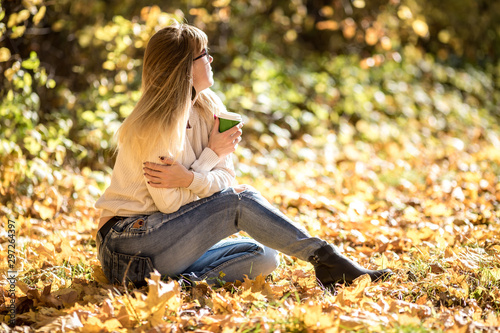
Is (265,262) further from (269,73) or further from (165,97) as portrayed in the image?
(269,73)

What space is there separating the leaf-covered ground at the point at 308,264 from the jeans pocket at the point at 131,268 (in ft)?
0.18

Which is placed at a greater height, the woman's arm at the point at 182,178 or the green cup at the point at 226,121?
the green cup at the point at 226,121

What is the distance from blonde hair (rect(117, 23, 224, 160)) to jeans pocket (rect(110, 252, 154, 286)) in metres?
0.46

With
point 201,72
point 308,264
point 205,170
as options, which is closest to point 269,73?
point 308,264

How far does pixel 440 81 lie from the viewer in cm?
969

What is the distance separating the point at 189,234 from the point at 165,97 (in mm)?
623

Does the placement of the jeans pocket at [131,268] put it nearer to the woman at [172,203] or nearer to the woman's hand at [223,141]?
the woman at [172,203]

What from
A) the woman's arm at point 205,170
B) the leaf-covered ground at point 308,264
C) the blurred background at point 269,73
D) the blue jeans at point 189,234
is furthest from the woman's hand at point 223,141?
the blurred background at point 269,73

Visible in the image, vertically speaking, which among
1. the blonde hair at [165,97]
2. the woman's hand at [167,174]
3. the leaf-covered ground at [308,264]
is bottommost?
the leaf-covered ground at [308,264]

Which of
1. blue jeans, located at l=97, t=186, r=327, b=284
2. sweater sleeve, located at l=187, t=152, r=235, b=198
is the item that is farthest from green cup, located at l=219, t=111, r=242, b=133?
blue jeans, located at l=97, t=186, r=327, b=284

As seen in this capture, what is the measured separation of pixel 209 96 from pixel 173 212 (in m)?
0.69

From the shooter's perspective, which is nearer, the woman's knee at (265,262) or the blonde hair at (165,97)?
the blonde hair at (165,97)

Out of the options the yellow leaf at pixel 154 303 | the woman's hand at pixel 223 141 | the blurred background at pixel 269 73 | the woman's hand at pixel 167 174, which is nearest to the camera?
the yellow leaf at pixel 154 303

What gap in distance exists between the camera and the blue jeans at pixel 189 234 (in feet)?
7.68
